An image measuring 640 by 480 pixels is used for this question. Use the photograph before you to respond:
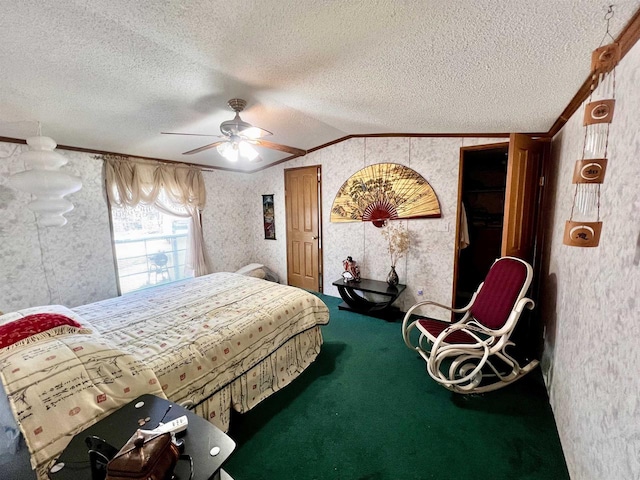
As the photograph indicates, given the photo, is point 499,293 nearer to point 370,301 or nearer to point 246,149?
point 370,301

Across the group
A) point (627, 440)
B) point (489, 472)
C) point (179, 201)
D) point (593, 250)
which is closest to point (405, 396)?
point (489, 472)

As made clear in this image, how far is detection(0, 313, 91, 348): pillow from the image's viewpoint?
121 cm

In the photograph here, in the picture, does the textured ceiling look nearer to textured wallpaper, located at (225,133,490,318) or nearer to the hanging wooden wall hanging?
the hanging wooden wall hanging

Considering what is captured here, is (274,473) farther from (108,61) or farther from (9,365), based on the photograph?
(108,61)

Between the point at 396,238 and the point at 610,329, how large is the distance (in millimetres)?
2390

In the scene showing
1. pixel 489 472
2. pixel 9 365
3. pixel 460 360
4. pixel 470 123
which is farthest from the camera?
pixel 470 123

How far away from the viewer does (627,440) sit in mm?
901

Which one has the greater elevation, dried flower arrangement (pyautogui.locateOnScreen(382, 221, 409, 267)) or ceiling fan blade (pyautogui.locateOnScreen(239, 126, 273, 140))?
Result: ceiling fan blade (pyautogui.locateOnScreen(239, 126, 273, 140))

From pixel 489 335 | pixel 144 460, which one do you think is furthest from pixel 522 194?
pixel 144 460

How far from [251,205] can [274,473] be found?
424 centimetres

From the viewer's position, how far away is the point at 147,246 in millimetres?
3863

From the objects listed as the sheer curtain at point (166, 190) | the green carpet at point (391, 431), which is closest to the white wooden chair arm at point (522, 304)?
the green carpet at point (391, 431)

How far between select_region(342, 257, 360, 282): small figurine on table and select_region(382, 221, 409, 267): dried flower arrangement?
52 centimetres

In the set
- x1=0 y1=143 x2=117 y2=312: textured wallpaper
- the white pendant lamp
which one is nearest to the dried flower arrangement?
the white pendant lamp
